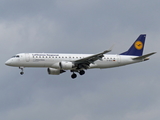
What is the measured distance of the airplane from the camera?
254 feet

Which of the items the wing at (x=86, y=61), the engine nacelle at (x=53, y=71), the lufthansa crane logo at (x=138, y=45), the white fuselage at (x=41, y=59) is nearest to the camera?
the white fuselage at (x=41, y=59)

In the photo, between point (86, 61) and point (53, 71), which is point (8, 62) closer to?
point (53, 71)

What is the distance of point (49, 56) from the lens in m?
78.4

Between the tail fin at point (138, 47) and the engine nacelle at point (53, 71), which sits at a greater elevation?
the tail fin at point (138, 47)

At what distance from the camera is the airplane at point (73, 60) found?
7756 cm

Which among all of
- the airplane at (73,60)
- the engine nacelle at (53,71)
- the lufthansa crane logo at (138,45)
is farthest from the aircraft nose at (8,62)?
the lufthansa crane logo at (138,45)

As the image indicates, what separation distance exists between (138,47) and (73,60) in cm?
1311

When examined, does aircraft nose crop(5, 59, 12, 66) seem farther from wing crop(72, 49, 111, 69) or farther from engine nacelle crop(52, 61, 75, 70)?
wing crop(72, 49, 111, 69)

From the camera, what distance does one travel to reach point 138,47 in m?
86.6

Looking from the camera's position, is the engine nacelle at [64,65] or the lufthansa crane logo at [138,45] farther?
the lufthansa crane logo at [138,45]

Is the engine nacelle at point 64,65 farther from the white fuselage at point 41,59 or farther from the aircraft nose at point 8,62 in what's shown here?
the aircraft nose at point 8,62

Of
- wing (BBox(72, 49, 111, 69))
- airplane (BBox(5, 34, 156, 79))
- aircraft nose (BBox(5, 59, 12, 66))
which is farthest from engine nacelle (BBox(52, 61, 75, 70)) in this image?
aircraft nose (BBox(5, 59, 12, 66))

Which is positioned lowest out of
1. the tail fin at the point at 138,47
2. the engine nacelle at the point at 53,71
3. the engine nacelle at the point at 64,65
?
the engine nacelle at the point at 53,71

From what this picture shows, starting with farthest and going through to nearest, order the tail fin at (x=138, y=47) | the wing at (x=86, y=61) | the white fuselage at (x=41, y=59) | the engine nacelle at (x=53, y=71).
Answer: the tail fin at (x=138, y=47), the engine nacelle at (x=53, y=71), the wing at (x=86, y=61), the white fuselage at (x=41, y=59)
